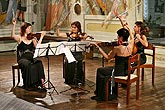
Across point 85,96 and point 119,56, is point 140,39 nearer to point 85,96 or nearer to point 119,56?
point 119,56

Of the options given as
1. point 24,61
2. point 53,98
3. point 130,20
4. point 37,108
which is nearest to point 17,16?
point 130,20

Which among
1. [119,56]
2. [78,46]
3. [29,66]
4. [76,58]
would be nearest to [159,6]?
[76,58]

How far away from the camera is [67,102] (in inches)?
224

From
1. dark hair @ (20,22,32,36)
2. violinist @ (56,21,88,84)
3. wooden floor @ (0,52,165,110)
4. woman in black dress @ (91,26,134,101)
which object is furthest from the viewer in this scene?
violinist @ (56,21,88,84)

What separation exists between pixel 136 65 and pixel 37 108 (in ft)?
11.7

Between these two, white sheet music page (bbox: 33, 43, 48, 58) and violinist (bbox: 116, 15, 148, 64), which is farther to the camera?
violinist (bbox: 116, 15, 148, 64)

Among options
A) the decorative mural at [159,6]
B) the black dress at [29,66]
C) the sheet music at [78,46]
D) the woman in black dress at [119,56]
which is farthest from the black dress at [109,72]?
the decorative mural at [159,6]

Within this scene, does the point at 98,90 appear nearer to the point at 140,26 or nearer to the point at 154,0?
the point at 140,26

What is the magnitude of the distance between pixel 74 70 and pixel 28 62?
36.2 inches

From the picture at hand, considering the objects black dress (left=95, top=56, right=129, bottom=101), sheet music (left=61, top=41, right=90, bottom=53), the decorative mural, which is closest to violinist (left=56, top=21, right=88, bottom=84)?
sheet music (left=61, top=41, right=90, bottom=53)

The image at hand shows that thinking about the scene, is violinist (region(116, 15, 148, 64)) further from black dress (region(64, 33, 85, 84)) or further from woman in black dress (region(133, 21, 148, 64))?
black dress (region(64, 33, 85, 84))

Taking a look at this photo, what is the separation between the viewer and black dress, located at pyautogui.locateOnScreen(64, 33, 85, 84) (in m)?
6.87

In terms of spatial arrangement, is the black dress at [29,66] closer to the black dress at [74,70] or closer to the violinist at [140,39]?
the black dress at [74,70]

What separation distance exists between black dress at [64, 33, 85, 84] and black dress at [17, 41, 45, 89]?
0.56m
